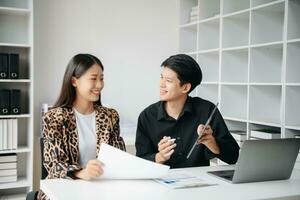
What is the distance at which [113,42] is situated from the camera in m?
4.14

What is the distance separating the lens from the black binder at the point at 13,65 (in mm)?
3348

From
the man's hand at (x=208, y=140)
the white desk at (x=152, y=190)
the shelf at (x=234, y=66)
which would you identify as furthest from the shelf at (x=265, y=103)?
the white desk at (x=152, y=190)

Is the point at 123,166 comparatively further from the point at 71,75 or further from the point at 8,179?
the point at 8,179

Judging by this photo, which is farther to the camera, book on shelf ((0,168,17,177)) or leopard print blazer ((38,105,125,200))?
book on shelf ((0,168,17,177))

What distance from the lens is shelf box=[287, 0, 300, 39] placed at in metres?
2.93

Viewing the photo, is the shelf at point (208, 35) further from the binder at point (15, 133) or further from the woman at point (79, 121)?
the woman at point (79, 121)

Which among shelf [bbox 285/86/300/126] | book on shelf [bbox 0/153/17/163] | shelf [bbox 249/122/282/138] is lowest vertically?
book on shelf [bbox 0/153/17/163]

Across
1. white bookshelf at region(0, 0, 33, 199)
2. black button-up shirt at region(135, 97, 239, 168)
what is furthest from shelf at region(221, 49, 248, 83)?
white bookshelf at region(0, 0, 33, 199)

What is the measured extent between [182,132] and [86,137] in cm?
53

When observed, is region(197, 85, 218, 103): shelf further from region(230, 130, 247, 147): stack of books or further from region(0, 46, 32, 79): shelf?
region(0, 46, 32, 79): shelf

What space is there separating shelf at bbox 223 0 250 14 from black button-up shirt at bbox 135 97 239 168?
179 centimetres

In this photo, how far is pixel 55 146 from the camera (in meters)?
1.90

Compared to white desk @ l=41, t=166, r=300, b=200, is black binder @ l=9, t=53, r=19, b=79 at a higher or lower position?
higher

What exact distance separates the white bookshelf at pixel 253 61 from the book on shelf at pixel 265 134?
7 cm
